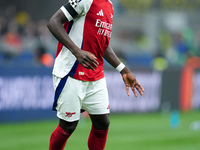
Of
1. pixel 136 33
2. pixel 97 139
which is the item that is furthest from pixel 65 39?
pixel 136 33

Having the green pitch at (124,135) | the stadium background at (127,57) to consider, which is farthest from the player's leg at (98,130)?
the stadium background at (127,57)

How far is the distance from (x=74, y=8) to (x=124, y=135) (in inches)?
221

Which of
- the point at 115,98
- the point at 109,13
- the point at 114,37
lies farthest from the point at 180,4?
the point at 109,13

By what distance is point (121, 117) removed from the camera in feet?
42.4

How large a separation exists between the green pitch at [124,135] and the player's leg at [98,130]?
9.14 feet

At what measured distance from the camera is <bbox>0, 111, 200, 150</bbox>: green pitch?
339 inches

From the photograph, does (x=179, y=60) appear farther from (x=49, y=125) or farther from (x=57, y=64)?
(x=57, y=64)

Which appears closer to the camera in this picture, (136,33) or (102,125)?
(102,125)

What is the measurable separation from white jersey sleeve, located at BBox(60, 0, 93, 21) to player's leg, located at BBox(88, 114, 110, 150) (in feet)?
4.11

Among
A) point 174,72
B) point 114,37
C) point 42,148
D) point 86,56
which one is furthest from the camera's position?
point 114,37

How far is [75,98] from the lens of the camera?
5.20m

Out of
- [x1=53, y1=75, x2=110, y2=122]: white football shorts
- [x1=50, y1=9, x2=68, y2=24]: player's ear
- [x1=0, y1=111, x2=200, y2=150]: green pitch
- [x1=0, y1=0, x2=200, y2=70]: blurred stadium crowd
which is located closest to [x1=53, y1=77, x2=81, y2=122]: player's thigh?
[x1=53, y1=75, x2=110, y2=122]: white football shorts

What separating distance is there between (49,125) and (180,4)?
43.0 ft

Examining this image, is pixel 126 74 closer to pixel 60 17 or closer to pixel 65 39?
pixel 65 39
